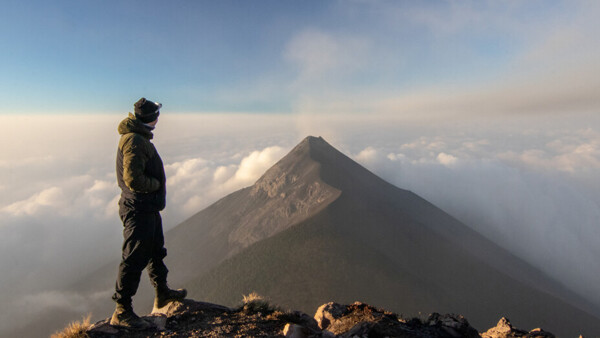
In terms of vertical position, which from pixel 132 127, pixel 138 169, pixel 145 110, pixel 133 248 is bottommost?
pixel 133 248

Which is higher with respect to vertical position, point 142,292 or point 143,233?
point 143,233

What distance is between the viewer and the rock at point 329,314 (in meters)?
7.13

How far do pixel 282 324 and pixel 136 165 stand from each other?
4.07 meters

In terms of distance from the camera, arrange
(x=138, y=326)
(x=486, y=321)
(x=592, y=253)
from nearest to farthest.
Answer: (x=138, y=326)
(x=486, y=321)
(x=592, y=253)

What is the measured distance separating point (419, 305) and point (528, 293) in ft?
109

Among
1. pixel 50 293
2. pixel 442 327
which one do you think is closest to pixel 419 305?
pixel 442 327

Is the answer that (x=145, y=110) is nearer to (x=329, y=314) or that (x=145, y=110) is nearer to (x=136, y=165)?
(x=136, y=165)

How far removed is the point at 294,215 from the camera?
89375 mm

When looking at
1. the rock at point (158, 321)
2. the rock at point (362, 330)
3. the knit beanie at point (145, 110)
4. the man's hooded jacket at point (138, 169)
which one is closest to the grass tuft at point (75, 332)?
the rock at point (158, 321)

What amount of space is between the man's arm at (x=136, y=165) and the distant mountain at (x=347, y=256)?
2504 inches

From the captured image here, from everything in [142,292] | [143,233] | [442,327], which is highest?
[143,233]

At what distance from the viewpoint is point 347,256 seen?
7638cm

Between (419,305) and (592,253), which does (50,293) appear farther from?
(592,253)

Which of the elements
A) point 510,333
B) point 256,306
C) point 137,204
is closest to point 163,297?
point 256,306
